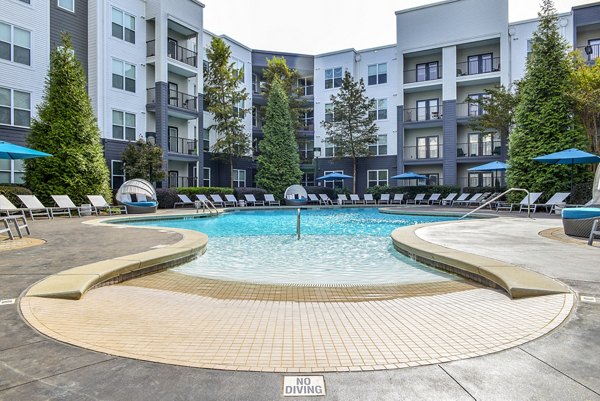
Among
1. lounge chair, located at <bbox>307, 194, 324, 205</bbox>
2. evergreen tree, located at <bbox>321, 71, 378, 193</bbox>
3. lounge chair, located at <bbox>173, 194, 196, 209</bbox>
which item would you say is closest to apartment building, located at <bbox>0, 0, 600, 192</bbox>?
evergreen tree, located at <bbox>321, 71, 378, 193</bbox>

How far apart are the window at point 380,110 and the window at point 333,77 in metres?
3.68

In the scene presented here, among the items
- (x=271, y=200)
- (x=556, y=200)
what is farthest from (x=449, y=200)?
(x=271, y=200)

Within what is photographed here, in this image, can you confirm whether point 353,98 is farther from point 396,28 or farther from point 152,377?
point 152,377

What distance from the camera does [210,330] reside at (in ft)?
10.2

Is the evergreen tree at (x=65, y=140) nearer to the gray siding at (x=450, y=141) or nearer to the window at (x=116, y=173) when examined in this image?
the window at (x=116, y=173)

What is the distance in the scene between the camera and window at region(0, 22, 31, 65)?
1708 cm

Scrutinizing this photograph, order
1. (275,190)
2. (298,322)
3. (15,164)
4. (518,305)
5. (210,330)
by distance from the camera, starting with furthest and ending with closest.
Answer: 1. (275,190)
2. (15,164)
3. (518,305)
4. (298,322)
5. (210,330)

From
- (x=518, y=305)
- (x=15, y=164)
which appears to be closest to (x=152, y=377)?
(x=518, y=305)

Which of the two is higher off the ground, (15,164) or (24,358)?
(15,164)

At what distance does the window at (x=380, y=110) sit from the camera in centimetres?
3084

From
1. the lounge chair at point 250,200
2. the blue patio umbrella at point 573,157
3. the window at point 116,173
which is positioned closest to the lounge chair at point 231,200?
the lounge chair at point 250,200

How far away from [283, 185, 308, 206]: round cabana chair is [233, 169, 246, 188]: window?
5163 mm

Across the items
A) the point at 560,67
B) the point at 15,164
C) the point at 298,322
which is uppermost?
the point at 560,67

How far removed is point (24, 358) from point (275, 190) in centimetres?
2553
